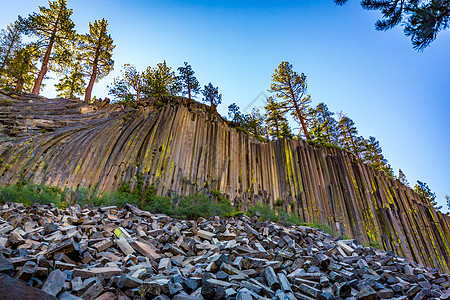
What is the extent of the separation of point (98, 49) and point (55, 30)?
12.3 ft

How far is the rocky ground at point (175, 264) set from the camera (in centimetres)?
246

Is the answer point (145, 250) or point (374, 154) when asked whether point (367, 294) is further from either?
point (374, 154)

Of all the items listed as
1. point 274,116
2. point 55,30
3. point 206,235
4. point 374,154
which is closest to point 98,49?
point 55,30

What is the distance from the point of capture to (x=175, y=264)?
11.9 ft

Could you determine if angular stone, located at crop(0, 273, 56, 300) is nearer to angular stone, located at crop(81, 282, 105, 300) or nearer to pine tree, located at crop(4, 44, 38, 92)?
angular stone, located at crop(81, 282, 105, 300)

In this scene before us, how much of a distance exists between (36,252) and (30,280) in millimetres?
1276

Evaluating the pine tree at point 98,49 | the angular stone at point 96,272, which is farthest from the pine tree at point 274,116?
the angular stone at point 96,272

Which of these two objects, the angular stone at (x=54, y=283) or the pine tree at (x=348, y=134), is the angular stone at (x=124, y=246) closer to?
the angular stone at (x=54, y=283)

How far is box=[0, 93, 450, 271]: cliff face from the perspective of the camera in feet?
29.8

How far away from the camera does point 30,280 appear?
2.33 m

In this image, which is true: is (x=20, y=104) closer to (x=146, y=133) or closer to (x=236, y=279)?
(x=146, y=133)

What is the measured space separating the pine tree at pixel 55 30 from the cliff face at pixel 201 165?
33.6 ft

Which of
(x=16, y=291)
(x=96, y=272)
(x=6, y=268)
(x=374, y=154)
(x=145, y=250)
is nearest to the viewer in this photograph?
(x=16, y=291)

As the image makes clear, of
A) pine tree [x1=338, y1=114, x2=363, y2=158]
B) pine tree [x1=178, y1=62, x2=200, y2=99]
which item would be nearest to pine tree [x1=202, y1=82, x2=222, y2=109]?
pine tree [x1=178, y1=62, x2=200, y2=99]
